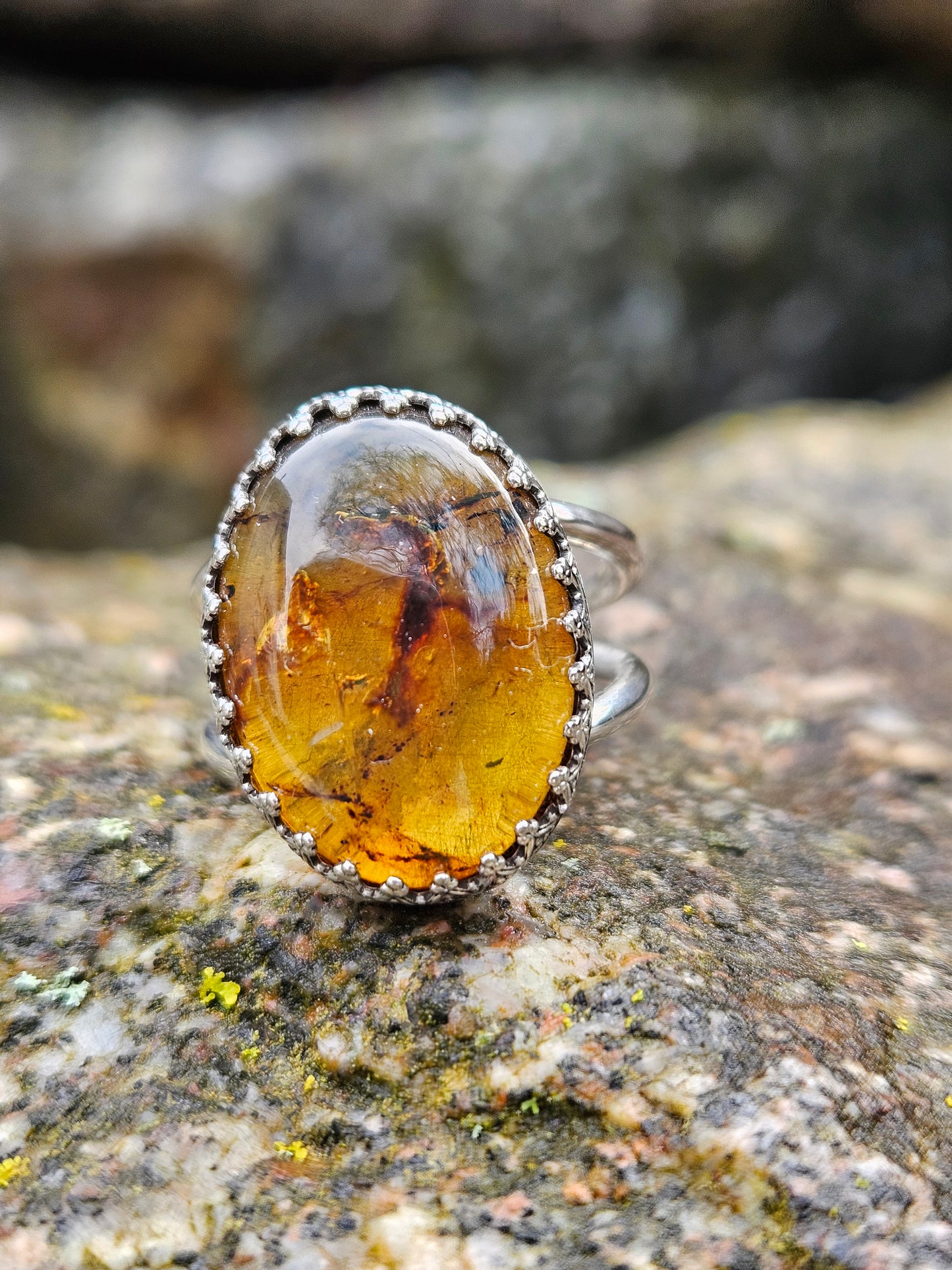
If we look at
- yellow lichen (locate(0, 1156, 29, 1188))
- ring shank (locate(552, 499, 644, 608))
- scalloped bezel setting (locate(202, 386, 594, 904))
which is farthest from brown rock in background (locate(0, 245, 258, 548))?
yellow lichen (locate(0, 1156, 29, 1188))

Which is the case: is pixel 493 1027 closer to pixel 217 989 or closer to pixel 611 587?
pixel 217 989

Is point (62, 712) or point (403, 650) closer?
point (403, 650)

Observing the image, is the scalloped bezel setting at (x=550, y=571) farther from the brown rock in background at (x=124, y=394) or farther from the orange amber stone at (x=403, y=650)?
the brown rock in background at (x=124, y=394)

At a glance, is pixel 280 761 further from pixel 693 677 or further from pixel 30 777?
pixel 693 677

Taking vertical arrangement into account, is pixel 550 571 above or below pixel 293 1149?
above

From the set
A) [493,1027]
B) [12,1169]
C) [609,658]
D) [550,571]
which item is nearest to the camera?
[12,1169]

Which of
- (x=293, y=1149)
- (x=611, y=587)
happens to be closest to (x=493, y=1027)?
(x=293, y=1149)
